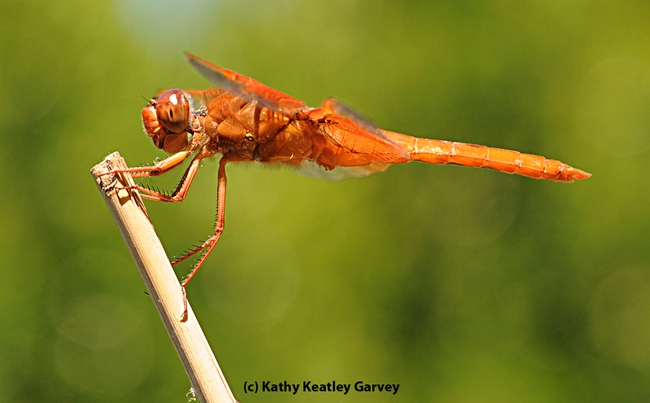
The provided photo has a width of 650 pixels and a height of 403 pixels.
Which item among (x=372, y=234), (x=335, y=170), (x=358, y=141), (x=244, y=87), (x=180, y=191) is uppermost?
(x=244, y=87)

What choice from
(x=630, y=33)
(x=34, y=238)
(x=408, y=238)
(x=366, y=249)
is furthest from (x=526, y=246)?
(x=34, y=238)

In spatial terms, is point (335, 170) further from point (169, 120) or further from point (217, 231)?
point (169, 120)

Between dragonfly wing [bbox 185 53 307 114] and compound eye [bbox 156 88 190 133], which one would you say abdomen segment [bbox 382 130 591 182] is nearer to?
dragonfly wing [bbox 185 53 307 114]

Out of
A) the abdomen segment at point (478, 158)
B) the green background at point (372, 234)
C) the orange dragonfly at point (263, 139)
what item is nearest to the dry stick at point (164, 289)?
the orange dragonfly at point (263, 139)

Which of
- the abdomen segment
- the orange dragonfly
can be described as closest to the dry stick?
the orange dragonfly

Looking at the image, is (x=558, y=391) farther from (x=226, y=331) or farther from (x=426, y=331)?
(x=226, y=331)

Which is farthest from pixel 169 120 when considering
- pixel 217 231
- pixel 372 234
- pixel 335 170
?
pixel 372 234
